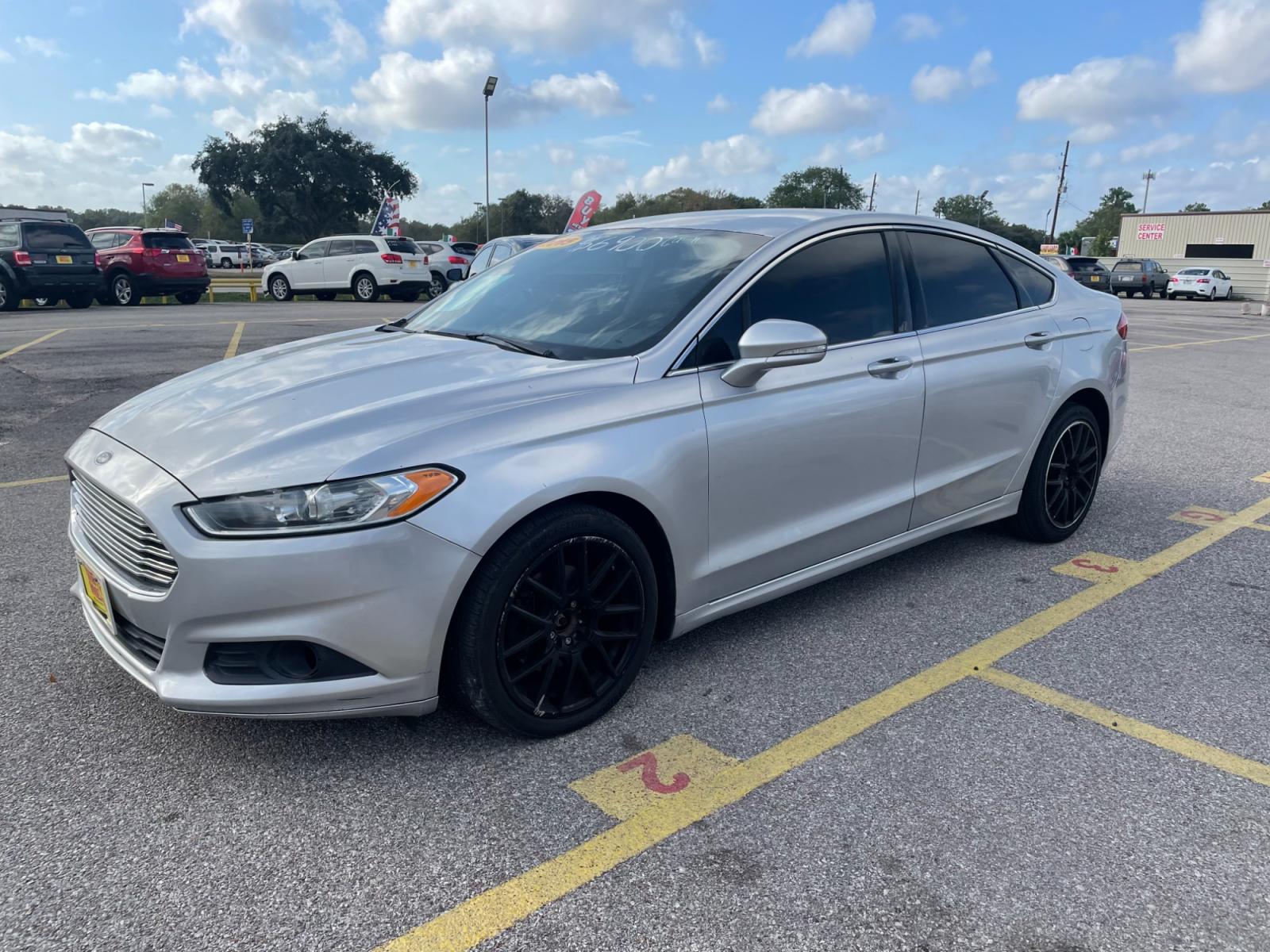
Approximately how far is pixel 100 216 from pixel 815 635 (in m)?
155

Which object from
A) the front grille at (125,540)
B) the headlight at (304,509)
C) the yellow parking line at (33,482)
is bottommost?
the yellow parking line at (33,482)

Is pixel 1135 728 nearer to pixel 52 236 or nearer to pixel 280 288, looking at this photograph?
pixel 52 236

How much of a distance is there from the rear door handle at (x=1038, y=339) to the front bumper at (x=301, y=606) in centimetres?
301

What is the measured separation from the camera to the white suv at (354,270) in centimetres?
2211

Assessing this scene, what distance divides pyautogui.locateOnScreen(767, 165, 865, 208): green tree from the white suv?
253 feet

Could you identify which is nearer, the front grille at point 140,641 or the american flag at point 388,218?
the front grille at point 140,641

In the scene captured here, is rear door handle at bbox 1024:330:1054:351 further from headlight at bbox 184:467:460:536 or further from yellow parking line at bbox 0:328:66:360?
yellow parking line at bbox 0:328:66:360

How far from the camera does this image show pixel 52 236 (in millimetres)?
17766

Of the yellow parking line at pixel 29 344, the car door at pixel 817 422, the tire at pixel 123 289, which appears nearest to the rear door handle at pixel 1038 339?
the car door at pixel 817 422

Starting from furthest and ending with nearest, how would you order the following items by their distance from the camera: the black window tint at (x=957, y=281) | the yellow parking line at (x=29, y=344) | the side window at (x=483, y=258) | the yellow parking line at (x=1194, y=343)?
the yellow parking line at (x=1194, y=343) < the side window at (x=483, y=258) < the yellow parking line at (x=29, y=344) < the black window tint at (x=957, y=281)

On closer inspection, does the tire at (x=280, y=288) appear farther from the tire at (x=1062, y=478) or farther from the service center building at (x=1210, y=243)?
the service center building at (x=1210, y=243)

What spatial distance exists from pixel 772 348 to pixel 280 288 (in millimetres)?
22767

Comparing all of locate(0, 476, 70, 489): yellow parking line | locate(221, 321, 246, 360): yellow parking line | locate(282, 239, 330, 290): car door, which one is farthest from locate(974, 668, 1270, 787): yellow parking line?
locate(282, 239, 330, 290): car door

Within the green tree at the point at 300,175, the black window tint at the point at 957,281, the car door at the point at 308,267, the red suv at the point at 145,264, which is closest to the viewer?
the black window tint at the point at 957,281
